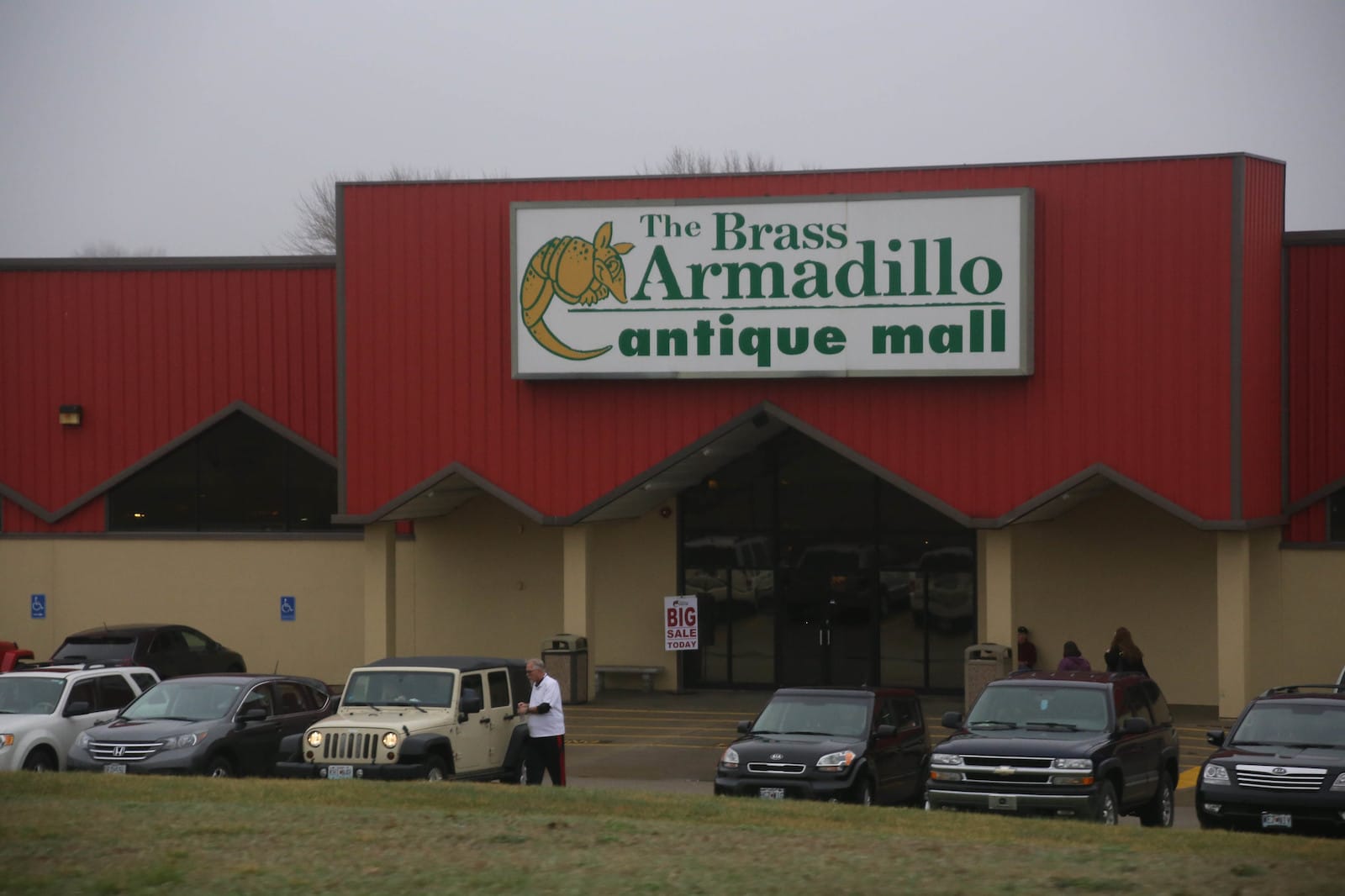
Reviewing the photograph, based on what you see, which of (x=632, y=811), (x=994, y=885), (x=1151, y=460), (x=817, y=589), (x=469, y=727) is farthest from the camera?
(x=817, y=589)

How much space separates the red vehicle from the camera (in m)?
26.9

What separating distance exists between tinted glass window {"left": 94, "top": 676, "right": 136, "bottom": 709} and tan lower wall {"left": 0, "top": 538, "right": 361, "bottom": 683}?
Result: 11.1 metres

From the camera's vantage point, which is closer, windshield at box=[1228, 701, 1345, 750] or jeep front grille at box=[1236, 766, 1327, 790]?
jeep front grille at box=[1236, 766, 1327, 790]

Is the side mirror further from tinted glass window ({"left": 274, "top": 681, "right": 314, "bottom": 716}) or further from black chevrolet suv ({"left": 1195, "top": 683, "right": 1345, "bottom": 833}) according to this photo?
tinted glass window ({"left": 274, "top": 681, "right": 314, "bottom": 716})

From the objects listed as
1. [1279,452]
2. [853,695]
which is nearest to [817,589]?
[1279,452]

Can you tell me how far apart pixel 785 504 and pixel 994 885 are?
21.3 meters

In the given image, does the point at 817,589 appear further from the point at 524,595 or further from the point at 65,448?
the point at 65,448

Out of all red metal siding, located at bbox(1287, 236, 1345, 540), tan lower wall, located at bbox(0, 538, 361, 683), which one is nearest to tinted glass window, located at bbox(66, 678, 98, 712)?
tan lower wall, located at bbox(0, 538, 361, 683)

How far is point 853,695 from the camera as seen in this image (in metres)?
18.8

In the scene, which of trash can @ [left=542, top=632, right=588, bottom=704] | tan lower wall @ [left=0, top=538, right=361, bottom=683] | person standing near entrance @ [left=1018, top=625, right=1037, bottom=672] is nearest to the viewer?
person standing near entrance @ [left=1018, top=625, right=1037, bottom=672]

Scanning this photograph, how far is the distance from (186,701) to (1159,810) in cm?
1136

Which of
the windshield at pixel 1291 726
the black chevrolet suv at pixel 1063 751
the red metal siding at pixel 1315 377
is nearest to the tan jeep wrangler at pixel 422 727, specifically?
the black chevrolet suv at pixel 1063 751

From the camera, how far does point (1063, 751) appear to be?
1619 cm

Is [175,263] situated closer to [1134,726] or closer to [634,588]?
[634,588]
